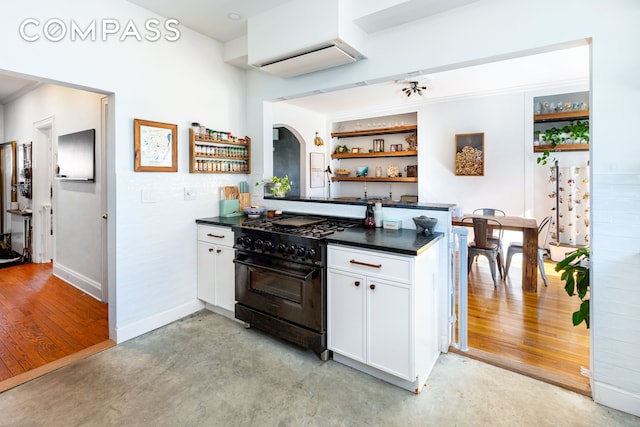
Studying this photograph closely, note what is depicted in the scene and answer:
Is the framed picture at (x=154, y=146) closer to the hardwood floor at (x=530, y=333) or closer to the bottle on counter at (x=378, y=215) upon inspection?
the bottle on counter at (x=378, y=215)

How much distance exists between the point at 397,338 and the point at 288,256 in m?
0.93

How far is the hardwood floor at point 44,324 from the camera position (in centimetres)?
240

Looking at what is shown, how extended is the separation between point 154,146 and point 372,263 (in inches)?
83.3

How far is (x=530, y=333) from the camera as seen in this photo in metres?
2.77

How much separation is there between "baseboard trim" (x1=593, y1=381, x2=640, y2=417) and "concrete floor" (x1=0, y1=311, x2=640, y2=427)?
0.04 meters

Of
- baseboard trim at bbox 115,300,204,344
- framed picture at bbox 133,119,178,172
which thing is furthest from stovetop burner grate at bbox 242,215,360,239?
baseboard trim at bbox 115,300,204,344

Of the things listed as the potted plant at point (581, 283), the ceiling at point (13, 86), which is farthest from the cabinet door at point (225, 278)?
the ceiling at point (13, 86)

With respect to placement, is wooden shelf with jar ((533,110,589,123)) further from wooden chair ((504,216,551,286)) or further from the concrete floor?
the concrete floor

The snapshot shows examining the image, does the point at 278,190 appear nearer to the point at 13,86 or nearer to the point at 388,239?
the point at 388,239

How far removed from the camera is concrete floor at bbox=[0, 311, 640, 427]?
1804mm

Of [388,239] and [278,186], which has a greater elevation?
[278,186]

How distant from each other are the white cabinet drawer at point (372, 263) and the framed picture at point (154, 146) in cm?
172

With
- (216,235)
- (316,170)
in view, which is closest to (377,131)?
(316,170)

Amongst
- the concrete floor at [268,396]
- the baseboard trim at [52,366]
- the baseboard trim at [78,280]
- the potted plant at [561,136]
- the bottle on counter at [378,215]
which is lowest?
the concrete floor at [268,396]
